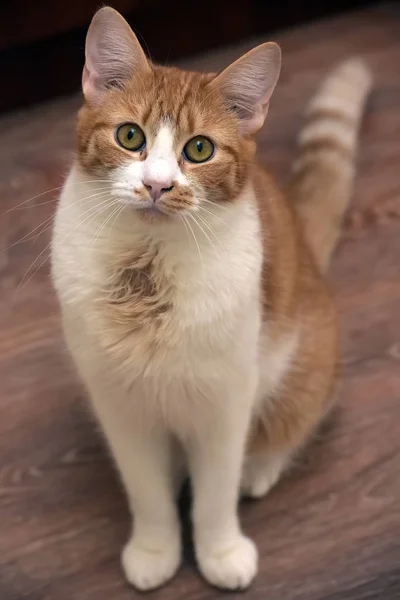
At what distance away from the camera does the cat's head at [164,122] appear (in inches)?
34.9

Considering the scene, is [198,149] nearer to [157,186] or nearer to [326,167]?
[157,186]

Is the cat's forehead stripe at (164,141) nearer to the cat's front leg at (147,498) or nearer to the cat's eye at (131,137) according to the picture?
the cat's eye at (131,137)

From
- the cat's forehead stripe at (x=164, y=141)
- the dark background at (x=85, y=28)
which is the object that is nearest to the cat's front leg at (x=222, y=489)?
the cat's forehead stripe at (x=164, y=141)

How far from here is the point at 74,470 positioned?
1.38 meters

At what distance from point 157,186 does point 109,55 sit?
219mm

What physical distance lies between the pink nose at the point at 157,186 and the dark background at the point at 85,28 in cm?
146

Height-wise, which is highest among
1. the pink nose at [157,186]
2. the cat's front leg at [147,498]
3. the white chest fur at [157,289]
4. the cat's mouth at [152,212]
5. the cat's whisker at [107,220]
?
the pink nose at [157,186]

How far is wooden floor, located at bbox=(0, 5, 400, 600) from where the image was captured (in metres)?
1.23

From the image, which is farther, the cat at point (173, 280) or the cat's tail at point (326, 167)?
the cat's tail at point (326, 167)

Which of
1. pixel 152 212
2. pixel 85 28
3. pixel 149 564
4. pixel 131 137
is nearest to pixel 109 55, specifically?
pixel 131 137

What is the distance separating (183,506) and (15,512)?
30 centimetres

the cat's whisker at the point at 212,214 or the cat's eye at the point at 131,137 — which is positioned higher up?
the cat's eye at the point at 131,137

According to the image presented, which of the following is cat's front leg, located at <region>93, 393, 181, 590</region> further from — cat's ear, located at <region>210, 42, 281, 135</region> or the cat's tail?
the cat's tail

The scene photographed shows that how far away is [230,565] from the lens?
3.93ft
